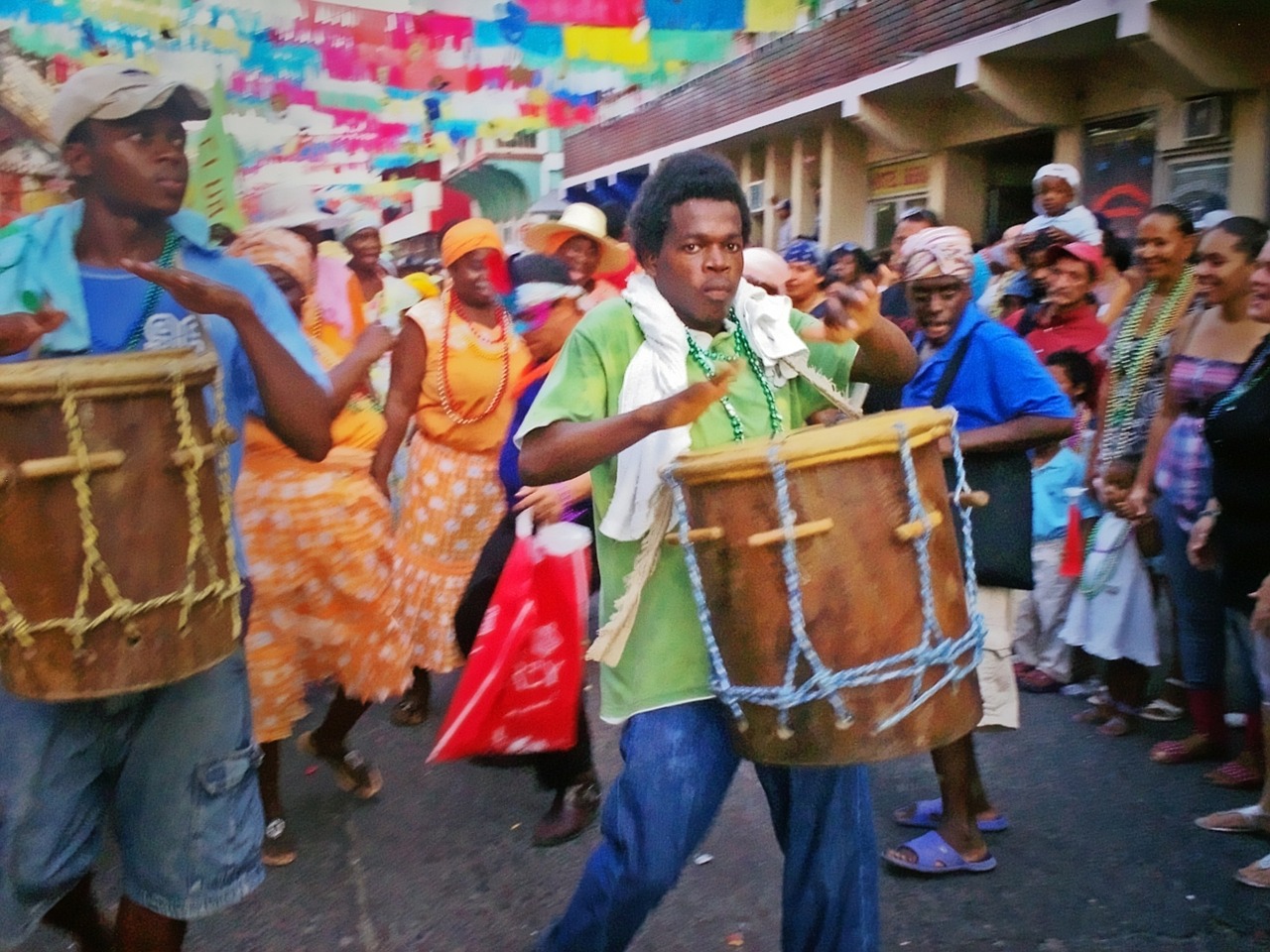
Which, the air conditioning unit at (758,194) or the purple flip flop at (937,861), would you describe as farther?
the air conditioning unit at (758,194)

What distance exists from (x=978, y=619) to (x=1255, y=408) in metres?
1.82

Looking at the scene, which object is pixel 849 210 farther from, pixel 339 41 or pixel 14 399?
pixel 14 399

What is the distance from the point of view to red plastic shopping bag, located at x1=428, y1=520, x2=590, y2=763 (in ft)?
10.5

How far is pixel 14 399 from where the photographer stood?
6.01ft

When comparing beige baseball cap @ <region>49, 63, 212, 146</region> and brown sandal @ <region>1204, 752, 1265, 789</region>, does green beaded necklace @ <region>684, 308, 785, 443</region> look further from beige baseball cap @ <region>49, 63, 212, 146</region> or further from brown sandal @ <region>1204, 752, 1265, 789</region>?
brown sandal @ <region>1204, 752, 1265, 789</region>

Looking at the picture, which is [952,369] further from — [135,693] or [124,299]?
[135,693]

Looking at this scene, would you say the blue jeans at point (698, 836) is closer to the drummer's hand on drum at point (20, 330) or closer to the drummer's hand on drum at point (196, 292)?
the drummer's hand on drum at point (196, 292)

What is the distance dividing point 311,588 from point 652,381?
1.96 meters

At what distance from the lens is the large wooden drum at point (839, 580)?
189cm

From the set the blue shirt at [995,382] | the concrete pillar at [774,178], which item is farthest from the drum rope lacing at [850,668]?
the concrete pillar at [774,178]

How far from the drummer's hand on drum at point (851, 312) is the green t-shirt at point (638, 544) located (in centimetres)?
20

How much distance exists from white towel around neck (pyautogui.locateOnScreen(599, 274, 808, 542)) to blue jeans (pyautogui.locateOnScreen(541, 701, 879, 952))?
1.32 ft

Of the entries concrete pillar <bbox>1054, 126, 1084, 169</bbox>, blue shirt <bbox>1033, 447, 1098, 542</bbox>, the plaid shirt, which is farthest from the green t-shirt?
concrete pillar <bbox>1054, 126, 1084, 169</bbox>

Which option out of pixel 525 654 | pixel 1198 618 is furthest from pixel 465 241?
pixel 1198 618
